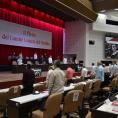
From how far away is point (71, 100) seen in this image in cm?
397

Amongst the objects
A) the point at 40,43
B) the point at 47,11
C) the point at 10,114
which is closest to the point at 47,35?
the point at 40,43

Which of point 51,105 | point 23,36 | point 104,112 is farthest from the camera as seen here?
point 23,36

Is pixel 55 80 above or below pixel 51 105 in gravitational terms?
above

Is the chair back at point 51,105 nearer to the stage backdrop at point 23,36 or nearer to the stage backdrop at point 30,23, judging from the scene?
the stage backdrop at point 23,36

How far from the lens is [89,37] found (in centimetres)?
1539

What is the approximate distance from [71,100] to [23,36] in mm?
8960

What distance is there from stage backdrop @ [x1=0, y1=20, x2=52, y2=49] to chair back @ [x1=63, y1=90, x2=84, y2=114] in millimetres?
7827

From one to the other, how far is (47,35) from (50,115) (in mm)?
11153

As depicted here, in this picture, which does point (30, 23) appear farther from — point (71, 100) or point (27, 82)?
point (71, 100)

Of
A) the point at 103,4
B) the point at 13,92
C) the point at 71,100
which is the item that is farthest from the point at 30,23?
the point at 71,100

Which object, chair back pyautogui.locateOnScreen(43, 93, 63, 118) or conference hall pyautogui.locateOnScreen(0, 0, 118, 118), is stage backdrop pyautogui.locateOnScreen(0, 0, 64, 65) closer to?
conference hall pyautogui.locateOnScreen(0, 0, 118, 118)

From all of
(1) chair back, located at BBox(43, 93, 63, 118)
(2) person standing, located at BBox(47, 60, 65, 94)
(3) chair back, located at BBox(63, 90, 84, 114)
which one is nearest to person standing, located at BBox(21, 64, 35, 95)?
(2) person standing, located at BBox(47, 60, 65, 94)

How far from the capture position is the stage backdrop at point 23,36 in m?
11.3

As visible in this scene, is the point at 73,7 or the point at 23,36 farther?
the point at 23,36
